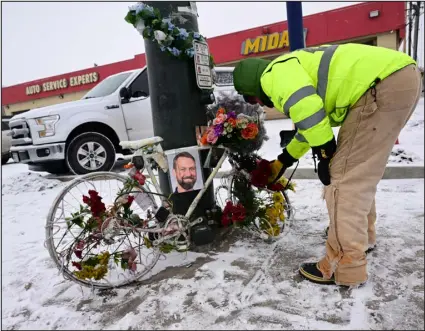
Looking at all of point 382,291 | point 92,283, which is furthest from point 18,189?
point 382,291

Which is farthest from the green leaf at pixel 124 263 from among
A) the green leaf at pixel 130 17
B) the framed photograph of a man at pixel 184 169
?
the green leaf at pixel 130 17

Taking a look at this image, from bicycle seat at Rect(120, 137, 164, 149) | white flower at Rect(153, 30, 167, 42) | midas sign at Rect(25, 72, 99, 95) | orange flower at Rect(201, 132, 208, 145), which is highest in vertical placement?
midas sign at Rect(25, 72, 99, 95)

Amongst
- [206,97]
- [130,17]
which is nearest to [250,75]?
[206,97]

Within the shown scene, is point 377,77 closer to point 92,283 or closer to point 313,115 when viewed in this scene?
point 313,115

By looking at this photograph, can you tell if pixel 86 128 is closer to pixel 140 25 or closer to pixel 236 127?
pixel 140 25

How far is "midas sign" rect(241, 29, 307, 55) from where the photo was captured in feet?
47.6

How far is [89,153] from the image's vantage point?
240 inches

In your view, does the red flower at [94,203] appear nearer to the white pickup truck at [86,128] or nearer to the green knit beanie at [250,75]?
the green knit beanie at [250,75]

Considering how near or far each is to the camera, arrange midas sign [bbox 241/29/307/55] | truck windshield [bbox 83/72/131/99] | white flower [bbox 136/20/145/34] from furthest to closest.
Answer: midas sign [bbox 241/29/307/55], truck windshield [bbox 83/72/131/99], white flower [bbox 136/20/145/34]

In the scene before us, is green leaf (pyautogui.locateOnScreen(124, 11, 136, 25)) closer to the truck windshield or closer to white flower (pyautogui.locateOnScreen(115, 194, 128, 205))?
white flower (pyautogui.locateOnScreen(115, 194, 128, 205))

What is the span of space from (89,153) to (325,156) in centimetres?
504

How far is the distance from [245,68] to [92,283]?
6.30 ft

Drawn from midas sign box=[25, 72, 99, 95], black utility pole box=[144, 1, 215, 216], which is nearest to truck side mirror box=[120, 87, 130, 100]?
black utility pole box=[144, 1, 215, 216]

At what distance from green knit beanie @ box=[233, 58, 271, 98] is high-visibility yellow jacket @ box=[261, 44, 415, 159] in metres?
0.17
